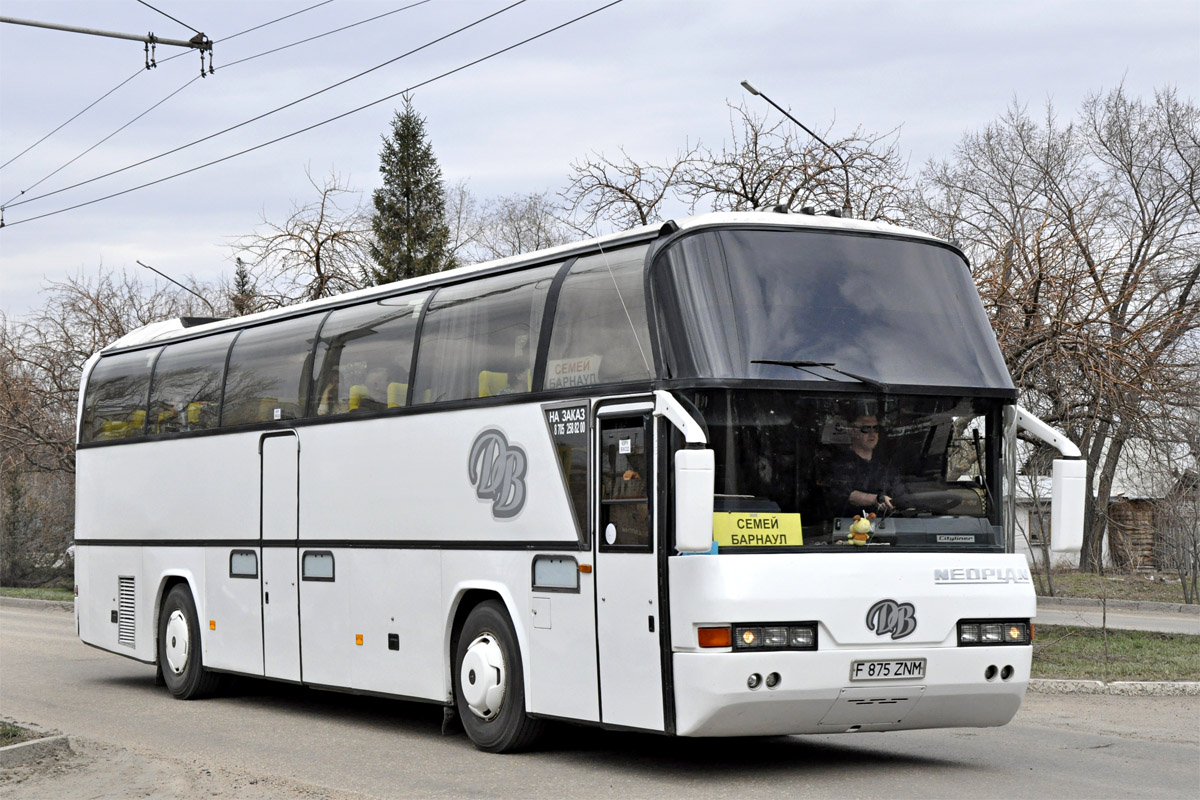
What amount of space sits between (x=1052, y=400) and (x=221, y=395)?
30.2ft

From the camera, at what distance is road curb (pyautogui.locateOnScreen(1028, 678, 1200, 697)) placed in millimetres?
14422

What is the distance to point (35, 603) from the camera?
3394 centimetres

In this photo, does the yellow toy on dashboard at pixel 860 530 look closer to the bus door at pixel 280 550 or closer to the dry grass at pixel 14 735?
the dry grass at pixel 14 735

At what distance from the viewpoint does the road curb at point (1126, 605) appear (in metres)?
27.3

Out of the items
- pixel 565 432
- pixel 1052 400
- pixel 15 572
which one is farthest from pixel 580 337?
pixel 15 572

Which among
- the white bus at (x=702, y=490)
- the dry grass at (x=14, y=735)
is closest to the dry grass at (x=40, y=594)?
the dry grass at (x=14, y=735)

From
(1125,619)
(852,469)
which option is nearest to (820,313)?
(852,469)

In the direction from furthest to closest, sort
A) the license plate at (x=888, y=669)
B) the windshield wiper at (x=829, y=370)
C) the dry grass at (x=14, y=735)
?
the dry grass at (x=14, y=735), the windshield wiper at (x=829, y=370), the license plate at (x=888, y=669)

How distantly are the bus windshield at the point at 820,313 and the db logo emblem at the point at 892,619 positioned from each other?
138cm

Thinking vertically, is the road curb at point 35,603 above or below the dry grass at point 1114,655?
below

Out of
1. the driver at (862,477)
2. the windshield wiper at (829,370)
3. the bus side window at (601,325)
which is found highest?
the bus side window at (601,325)

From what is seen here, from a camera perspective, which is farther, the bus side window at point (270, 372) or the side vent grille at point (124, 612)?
the side vent grille at point (124, 612)

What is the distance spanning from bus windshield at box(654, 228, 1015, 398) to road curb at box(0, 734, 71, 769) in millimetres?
5007

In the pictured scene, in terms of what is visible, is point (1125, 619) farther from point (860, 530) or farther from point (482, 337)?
point (860, 530)
